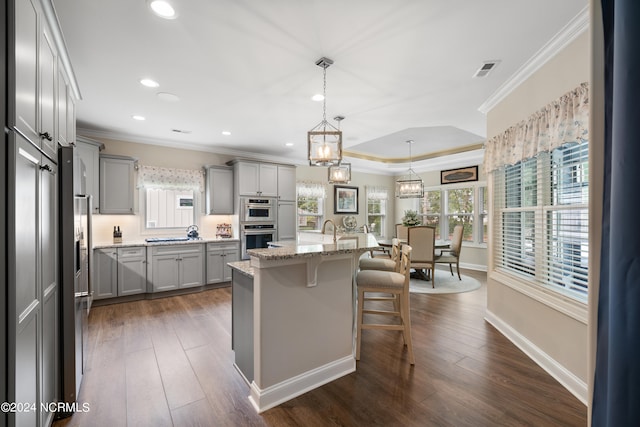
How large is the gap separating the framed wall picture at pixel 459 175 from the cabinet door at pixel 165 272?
20.5 feet

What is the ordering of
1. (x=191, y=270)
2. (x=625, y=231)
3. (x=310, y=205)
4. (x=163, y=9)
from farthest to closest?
(x=310, y=205), (x=191, y=270), (x=163, y=9), (x=625, y=231)

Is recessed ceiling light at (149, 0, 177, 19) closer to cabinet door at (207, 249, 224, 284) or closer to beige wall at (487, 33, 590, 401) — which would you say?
beige wall at (487, 33, 590, 401)

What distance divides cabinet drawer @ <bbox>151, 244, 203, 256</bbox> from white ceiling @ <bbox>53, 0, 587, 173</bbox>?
187 cm

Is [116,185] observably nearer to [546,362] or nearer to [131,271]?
[131,271]

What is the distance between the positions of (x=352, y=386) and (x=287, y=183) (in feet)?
14.2

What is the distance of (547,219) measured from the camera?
8.39ft

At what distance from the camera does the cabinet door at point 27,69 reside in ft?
4.03

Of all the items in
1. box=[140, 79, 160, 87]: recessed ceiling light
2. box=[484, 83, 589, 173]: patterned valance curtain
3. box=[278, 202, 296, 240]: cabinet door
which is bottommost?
box=[278, 202, 296, 240]: cabinet door

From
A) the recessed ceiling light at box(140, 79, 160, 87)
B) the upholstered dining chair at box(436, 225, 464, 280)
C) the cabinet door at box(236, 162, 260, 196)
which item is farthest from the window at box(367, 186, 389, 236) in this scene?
the recessed ceiling light at box(140, 79, 160, 87)

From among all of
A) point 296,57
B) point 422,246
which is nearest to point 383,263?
point 422,246

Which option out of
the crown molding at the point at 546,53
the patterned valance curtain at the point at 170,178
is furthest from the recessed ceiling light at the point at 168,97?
the crown molding at the point at 546,53

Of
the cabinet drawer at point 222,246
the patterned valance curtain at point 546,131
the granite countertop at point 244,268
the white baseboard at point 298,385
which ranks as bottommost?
the white baseboard at point 298,385

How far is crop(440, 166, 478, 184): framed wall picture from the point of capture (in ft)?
21.9

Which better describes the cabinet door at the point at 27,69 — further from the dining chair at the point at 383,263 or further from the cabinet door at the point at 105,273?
the cabinet door at the point at 105,273
